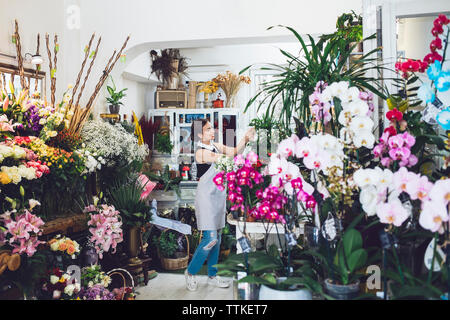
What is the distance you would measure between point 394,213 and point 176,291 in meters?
2.91

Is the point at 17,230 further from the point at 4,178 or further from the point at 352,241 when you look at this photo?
the point at 352,241

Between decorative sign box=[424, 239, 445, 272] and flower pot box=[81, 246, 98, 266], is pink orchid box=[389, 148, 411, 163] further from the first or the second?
flower pot box=[81, 246, 98, 266]

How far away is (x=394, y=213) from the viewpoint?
1196 mm

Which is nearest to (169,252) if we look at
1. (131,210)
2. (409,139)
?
(131,210)

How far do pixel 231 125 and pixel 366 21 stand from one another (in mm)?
3988

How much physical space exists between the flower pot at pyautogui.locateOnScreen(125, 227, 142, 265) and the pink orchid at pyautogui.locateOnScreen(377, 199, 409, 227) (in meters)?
2.82

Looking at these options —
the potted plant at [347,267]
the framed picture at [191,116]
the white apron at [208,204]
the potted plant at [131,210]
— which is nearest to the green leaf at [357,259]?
the potted plant at [347,267]

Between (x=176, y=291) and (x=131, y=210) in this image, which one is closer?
(x=131, y=210)

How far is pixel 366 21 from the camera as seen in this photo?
2.24m

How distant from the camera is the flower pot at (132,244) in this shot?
3.63 metres

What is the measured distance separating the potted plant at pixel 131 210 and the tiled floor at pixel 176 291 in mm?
327

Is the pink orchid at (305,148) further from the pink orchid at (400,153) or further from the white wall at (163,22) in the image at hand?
the white wall at (163,22)
